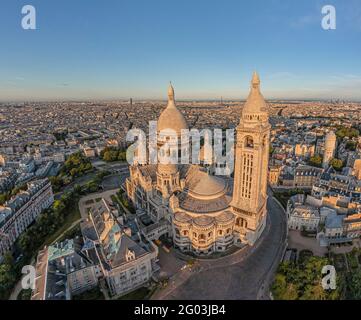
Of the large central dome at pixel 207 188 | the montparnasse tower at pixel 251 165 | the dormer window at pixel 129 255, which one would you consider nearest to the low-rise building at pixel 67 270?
the dormer window at pixel 129 255

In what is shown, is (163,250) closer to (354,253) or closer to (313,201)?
(354,253)

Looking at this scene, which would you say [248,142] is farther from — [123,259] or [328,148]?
[328,148]

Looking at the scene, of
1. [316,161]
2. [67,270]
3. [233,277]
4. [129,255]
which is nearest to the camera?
[67,270]

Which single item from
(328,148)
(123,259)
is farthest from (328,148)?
(123,259)

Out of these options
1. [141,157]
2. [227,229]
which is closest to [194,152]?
[141,157]

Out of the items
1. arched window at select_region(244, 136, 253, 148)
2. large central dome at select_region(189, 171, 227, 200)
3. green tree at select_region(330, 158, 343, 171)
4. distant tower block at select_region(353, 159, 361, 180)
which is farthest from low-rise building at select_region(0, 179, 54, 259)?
green tree at select_region(330, 158, 343, 171)

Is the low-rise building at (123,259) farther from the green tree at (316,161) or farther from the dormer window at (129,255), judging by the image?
the green tree at (316,161)

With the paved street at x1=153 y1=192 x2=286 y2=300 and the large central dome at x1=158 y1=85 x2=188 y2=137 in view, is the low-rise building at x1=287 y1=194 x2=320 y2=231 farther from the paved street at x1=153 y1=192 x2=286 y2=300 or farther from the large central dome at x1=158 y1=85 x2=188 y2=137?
the large central dome at x1=158 y1=85 x2=188 y2=137
